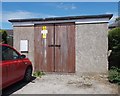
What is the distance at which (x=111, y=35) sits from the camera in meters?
11.1

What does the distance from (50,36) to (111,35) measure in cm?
311

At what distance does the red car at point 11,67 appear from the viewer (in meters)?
7.24

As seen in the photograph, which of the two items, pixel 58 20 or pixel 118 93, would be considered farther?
pixel 58 20

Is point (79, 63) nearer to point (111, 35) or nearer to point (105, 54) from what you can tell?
point (105, 54)

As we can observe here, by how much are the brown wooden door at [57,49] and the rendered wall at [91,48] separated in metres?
0.36

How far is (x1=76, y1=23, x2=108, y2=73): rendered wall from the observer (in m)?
11.1

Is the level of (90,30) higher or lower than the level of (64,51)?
higher

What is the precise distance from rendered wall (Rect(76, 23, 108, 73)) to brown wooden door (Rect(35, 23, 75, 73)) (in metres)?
0.36

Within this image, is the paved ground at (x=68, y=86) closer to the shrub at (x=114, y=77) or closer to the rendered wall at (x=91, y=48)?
the shrub at (x=114, y=77)

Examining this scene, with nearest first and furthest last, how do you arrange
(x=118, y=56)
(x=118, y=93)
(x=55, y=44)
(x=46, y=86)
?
(x=118, y=93) → (x=46, y=86) → (x=118, y=56) → (x=55, y=44)

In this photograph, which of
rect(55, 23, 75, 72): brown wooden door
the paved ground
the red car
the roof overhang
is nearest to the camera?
the red car

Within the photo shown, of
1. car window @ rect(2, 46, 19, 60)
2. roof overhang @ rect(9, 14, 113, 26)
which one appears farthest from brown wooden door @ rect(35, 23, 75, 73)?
car window @ rect(2, 46, 19, 60)

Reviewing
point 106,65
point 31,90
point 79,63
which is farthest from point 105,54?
point 31,90

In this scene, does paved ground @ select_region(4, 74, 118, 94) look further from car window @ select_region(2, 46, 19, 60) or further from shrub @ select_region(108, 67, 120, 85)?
car window @ select_region(2, 46, 19, 60)
